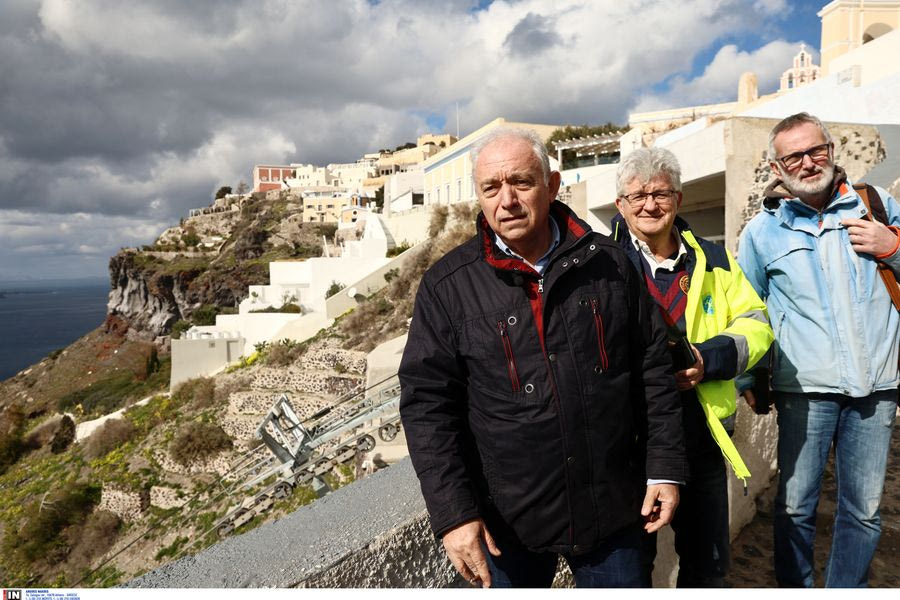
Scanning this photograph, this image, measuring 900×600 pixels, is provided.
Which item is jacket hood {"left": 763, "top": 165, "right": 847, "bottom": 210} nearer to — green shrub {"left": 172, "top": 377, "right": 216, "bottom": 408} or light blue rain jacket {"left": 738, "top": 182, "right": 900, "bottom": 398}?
light blue rain jacket {"left": 738, "top": 182, "right": 900, "bottom": 398}

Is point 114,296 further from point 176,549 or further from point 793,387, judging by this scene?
point 793,387

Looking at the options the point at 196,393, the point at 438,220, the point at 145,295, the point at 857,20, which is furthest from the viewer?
the point at 145,295

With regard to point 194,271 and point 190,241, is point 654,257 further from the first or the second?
point 190,241

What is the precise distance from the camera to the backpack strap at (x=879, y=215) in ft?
5.56

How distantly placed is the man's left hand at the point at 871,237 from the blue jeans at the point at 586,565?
1.24m

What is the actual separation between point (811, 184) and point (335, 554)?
200cm

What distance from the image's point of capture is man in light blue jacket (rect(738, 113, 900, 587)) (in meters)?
1.70

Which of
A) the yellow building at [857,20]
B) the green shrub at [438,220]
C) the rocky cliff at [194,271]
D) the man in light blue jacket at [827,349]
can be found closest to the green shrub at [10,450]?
the rocky cliff at [194,271]

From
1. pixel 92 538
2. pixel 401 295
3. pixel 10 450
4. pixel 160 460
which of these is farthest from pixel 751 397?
pixel 10 450

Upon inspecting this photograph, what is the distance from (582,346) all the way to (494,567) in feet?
2.29

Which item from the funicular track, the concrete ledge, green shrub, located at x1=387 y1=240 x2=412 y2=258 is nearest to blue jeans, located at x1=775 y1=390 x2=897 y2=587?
the concrete ledge

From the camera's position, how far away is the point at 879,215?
177 centimetres

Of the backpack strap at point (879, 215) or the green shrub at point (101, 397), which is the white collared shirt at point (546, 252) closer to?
the backpack strap at point (879, 215)
